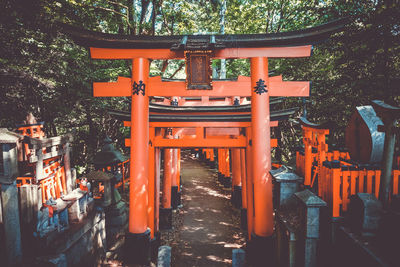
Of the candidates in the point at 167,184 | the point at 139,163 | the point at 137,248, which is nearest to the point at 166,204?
the point at 167,184

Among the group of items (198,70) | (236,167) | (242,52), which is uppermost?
(242,52)

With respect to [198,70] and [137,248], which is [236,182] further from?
[198,70]

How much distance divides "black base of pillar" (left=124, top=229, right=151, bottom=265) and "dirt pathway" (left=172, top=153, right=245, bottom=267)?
4.68 feet

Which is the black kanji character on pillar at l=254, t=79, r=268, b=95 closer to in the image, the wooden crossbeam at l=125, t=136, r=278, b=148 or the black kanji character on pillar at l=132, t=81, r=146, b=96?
the wooden crossbeam at l=125, t=136, r=278, b=148

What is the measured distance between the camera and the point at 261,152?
5.23 metres

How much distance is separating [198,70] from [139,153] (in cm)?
267

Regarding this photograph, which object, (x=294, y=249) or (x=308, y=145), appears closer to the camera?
(x=294, y=249)

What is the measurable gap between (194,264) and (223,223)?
280 cm

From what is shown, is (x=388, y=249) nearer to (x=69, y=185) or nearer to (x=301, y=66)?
(x=69, y=185)

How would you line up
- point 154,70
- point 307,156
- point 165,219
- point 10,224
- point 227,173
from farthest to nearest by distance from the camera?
point 154,70
point 227,173
point 165,219
point 307,156
point 10,224

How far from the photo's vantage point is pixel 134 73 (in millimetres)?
5574

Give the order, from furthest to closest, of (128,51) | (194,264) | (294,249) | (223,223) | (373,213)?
(223,223), (194,264), (128,51), (294,249), (373,213)

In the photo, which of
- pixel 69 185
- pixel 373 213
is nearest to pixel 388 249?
pixel 373 213

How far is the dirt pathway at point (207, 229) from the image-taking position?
684 cm
